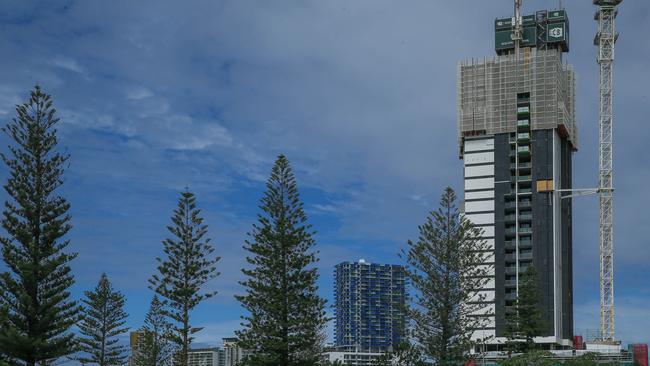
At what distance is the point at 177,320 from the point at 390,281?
274 feet

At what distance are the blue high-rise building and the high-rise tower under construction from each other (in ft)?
139

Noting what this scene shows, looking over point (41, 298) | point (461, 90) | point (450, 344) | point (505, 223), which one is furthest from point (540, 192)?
point (41, 298)

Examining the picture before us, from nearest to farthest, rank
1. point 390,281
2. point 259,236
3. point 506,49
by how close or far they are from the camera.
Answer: point 259,236 → point 506,49 → point 390,281

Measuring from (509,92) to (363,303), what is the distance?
5285 centimetres

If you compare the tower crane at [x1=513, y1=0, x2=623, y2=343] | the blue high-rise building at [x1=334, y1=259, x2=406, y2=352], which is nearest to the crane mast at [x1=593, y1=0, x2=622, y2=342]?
the tower crane at [x1=513, y1=0, x2=623, y2=343]

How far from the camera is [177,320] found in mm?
43656

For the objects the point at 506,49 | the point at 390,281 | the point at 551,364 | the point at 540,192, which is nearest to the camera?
the point at 551,364

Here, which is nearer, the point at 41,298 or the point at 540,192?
the point at 41,298

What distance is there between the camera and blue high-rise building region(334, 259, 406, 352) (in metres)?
125

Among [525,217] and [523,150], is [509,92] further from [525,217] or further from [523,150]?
[525,217]

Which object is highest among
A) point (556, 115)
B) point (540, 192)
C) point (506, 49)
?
point (506, 49)

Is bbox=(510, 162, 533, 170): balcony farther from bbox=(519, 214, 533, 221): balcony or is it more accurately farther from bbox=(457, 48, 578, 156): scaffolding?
bbox=(519, 214, 533, 221): balcony

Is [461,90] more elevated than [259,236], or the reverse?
[461,90]

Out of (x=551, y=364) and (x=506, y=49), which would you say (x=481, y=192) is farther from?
(x=551, y=364)
